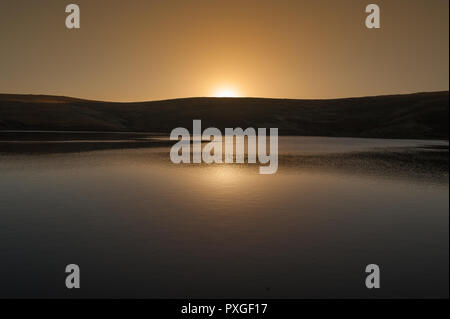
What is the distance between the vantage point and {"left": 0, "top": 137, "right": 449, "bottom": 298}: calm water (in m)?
10.2

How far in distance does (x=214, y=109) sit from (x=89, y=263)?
180 meters

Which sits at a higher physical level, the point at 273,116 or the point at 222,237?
the point at 273,116

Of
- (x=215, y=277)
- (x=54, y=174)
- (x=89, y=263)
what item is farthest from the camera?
(x=54, y=174)

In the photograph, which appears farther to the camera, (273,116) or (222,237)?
(273,116)

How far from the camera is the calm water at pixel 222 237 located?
10.2 m

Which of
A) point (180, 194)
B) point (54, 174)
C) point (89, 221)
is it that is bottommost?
point (89, 221)

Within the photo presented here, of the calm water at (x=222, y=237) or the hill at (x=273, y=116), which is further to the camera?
the hill at (x=273, y=116)

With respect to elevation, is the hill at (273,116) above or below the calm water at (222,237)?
above

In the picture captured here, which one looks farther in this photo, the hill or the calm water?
the hill

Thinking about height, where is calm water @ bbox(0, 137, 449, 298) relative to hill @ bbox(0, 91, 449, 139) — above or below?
below

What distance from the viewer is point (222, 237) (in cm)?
1415

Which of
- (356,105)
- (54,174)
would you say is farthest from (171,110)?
(54,174)

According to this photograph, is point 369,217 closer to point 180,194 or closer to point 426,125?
point 180,194

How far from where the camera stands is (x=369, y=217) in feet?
57.4
